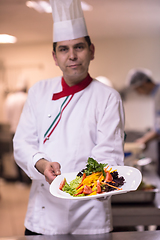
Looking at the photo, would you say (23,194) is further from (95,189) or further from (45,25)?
(95,189)

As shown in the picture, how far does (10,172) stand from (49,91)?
3.58 metres

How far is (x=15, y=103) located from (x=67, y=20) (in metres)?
2.90

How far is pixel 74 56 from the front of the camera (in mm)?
1333

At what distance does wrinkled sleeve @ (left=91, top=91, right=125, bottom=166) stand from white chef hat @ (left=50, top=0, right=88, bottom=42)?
0.31 metres

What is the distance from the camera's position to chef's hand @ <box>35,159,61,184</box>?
3.79 feet

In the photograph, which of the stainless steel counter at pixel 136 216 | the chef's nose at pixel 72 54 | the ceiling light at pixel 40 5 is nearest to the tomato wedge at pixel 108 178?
the chef's nose at pixel 72 54

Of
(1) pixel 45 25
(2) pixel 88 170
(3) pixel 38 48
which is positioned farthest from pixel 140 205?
(3) pixel 38 48

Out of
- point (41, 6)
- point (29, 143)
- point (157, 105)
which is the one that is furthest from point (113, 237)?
point (157, 105)

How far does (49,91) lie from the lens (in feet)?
4.89

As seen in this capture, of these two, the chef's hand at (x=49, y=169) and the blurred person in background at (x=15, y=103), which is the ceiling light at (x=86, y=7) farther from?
the chef's hand at (x=49, y=169)

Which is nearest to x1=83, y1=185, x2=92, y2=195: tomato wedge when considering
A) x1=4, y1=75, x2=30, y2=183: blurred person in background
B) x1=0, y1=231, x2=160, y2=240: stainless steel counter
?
x1=0, y1=231, x2=160, y2=240: stainless steel counter

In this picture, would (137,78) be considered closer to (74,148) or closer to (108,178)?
(74,148)

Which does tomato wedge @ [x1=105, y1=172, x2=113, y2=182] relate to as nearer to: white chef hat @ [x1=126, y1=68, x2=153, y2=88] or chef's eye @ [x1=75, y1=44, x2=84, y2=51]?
chef's eye @ [x1=75, y1=44, x2=84, y2=51]

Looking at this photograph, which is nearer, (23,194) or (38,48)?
(38,48)
